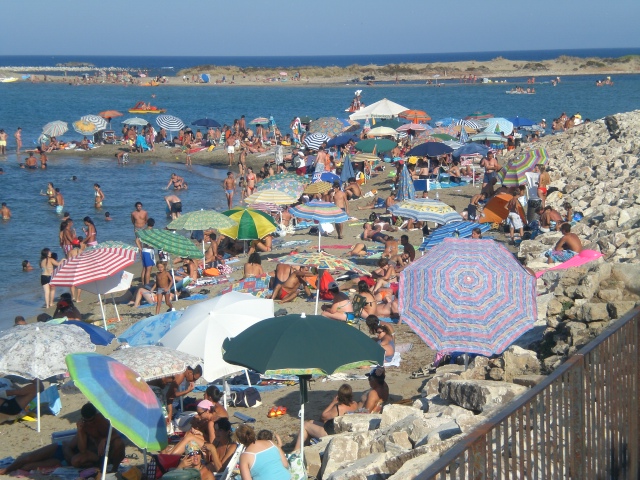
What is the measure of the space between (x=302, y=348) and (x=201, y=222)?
7.79 m

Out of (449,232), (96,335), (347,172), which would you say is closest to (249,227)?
(449,232)

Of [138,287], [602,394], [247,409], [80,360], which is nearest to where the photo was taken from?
[602,394]

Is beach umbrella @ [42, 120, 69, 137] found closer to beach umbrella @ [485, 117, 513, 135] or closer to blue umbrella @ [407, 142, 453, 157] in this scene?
beach umbrella @ [485, 117, 513, 135]

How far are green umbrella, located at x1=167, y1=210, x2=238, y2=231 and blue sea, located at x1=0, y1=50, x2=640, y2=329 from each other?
3.18 meters

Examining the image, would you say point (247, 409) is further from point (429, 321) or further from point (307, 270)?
point (307, 270)

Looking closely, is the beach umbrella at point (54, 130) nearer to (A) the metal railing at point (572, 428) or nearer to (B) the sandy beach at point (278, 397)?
(B) the sandy beach at point (278, 397)

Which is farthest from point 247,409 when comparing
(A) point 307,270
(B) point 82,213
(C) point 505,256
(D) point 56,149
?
(D) point 56,149

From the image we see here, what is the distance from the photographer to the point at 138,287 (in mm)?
14891

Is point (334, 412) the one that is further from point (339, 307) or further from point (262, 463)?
point (339, 307)

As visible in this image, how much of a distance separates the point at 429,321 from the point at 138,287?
317 inches

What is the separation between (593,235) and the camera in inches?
554

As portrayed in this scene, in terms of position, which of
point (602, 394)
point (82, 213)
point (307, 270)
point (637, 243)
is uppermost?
point (602, 394)

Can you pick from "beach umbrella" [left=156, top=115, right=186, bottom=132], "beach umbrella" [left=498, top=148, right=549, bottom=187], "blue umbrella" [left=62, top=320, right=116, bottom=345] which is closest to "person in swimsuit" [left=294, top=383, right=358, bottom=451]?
"blue umbrella" [left=62, top=320, right=116, bottom=345]

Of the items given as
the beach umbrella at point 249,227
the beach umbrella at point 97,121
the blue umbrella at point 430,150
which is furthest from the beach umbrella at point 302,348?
the beach umbrella at point 97,121
